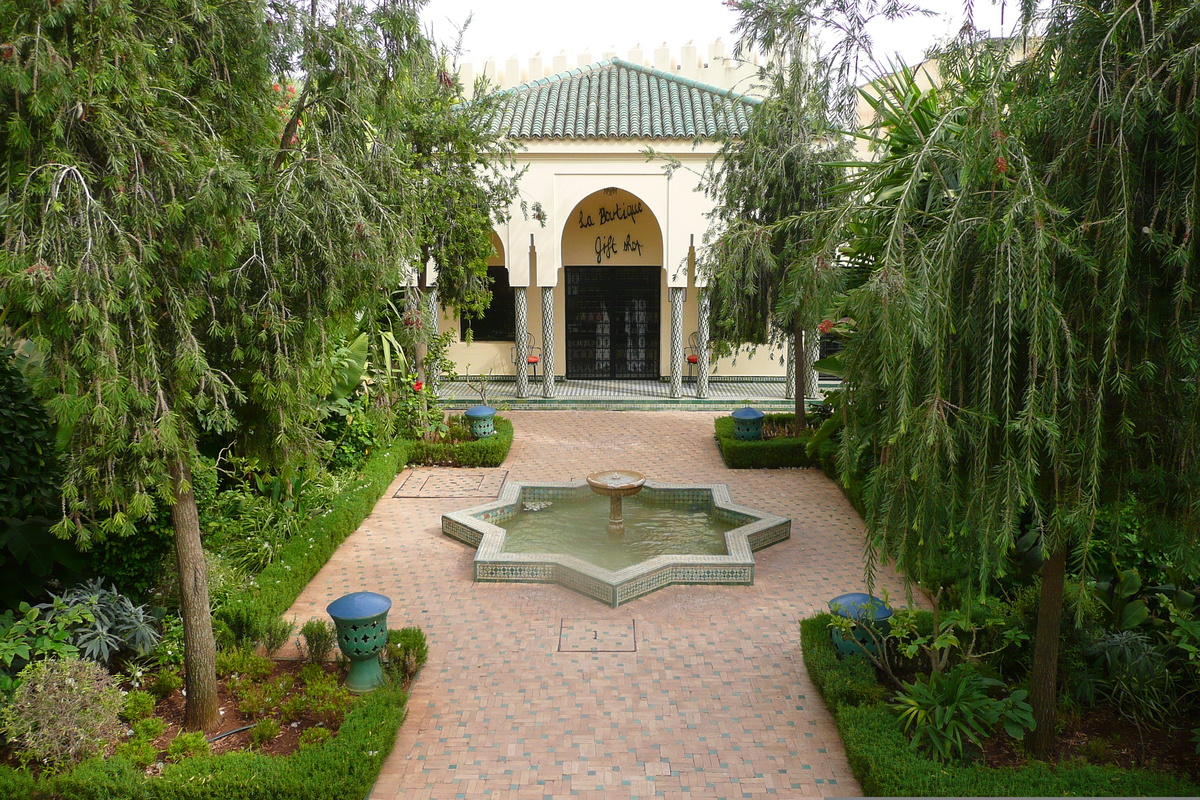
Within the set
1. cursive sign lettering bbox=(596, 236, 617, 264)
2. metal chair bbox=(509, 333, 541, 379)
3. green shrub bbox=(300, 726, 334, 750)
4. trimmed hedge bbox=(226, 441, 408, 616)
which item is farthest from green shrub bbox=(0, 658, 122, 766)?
cursive sign lettering bbox=(596, 236, 617, 264)

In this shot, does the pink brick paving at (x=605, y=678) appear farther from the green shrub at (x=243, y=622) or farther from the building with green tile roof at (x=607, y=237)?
the building with green tile roof at (x=607, y=237)

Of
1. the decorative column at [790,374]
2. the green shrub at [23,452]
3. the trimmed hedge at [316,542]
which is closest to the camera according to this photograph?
the green shrub at [23,452]

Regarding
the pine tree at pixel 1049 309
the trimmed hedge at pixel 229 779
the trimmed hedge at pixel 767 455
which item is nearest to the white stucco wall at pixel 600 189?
the trimmed hedge at pixel 767 455

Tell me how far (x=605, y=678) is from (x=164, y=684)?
2.87m

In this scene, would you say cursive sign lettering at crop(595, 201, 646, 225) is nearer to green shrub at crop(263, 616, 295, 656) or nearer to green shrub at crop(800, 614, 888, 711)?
green shrub at crop(800, 614, 888, 711)

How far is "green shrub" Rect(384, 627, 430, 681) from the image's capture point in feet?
19.9

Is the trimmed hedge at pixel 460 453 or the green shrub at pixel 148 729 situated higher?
the trimmed hedge at pixel 460 453

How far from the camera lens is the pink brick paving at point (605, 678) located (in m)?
5.00

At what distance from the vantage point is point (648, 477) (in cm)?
1107

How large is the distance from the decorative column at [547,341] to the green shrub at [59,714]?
11383 mm

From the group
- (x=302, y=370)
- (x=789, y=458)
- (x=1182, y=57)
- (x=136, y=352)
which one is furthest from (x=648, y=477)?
(x=1182, y=57)

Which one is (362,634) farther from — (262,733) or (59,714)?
(59,714)

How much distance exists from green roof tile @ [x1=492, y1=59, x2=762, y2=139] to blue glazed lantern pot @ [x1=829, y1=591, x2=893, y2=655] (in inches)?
418

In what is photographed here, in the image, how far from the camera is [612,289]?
17.8 metres
